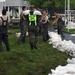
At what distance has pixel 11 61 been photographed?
11.5m

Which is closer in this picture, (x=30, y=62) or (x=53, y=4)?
(x=30, y=62)

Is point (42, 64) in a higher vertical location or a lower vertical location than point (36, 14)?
lower

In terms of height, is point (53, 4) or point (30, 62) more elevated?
point (53, 4)

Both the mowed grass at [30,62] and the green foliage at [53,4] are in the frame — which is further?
the green foliage at [53,4]

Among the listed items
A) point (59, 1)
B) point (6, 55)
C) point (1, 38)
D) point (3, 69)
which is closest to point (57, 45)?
point (1, 38)

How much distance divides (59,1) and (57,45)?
1851 inches

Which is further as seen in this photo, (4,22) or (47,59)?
(4,22)

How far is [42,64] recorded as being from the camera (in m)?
11.6

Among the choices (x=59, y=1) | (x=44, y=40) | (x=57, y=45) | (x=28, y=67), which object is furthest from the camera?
(x=59, y=1)

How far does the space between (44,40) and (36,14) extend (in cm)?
493

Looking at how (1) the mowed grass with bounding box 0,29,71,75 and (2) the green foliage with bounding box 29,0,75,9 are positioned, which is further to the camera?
(2) the green foliage with bounding box 29,0,75,9

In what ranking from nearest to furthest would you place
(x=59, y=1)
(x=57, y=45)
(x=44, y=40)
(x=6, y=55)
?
(x=6, y=55)
(x=57, y=45)
(x=44, y=40)
(x=59, y=1)

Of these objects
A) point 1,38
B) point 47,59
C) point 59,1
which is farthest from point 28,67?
point 59,1

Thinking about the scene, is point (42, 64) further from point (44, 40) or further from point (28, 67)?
point (44, 40)
